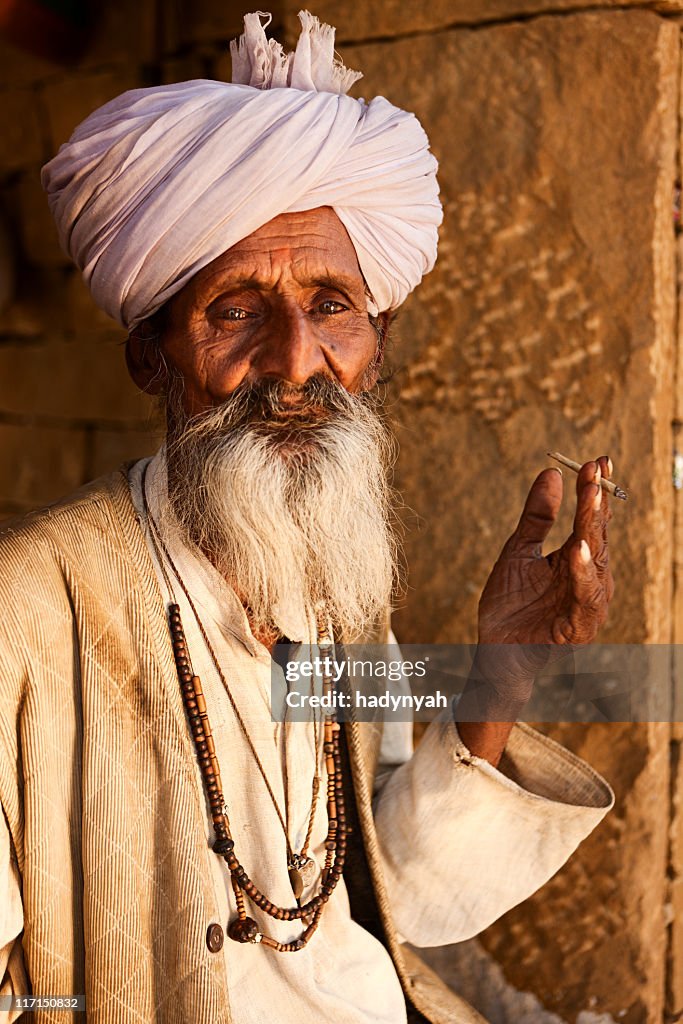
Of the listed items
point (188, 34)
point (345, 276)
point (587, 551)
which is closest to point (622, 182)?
point (345, 276)

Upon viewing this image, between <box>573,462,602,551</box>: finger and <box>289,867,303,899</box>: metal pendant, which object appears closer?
<box>573,462,602,551</box>: finger

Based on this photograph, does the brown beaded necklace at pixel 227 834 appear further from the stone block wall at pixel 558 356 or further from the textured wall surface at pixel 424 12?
the textured wall surface at pixel 424 12

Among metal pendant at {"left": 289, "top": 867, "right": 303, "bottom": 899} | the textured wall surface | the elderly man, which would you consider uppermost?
the textured wall surface

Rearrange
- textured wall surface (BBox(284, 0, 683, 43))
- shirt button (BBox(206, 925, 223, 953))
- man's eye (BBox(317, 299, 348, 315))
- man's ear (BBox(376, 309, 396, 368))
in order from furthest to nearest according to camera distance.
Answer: textured wall surface (BBox(284, 0, 683, 43))
man's ear (BBox(376, 309, 396, 368))
man's eye (BBox(317, 299, 348, 315))
shirt button (BBox(206, 925, 223, 953))

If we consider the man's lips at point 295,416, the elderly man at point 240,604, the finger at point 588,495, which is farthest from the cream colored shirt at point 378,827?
the finger at point 588,495

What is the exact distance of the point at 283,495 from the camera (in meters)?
1.54

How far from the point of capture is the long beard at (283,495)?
154 centimetres

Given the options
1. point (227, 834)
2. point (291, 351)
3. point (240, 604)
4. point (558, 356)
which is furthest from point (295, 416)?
point (558, 356)

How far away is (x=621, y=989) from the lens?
6.94ft

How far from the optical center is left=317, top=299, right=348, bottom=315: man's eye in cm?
165

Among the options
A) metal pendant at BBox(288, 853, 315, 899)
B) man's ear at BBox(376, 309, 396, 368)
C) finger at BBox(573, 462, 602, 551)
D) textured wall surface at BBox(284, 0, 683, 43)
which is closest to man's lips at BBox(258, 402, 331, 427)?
man's ear at BBox(376, 309, 396, 368)

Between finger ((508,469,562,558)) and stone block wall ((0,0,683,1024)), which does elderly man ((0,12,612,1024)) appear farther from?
stone block wall ((0,0,683,1024))

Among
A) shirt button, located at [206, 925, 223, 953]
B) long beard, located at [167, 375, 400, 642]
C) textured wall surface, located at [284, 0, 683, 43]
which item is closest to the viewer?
shirt button, located at [206, 925, 223, 953]

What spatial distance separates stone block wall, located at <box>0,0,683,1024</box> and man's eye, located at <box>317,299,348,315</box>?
0.48 meters
